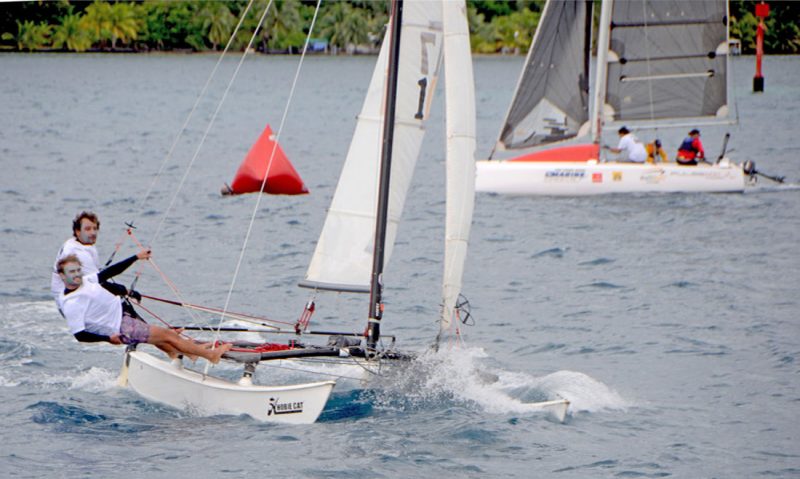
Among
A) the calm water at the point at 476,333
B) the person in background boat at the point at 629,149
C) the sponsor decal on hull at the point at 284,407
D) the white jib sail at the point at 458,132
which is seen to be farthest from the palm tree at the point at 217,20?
the sponsor decal on hull at the point at 284,407

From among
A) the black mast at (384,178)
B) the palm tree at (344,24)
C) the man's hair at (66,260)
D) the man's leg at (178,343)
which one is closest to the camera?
the man's hair at (66,260)

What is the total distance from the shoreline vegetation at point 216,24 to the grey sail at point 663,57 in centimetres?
9919

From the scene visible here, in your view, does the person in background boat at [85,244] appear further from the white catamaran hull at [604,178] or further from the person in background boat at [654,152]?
the person in background boat at [654,152]

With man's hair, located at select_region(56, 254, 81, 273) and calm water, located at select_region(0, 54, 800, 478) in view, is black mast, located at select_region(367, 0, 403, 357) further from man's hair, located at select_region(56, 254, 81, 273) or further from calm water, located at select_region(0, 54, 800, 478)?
man's hair, located at select_region(56, 254, 81, 273)

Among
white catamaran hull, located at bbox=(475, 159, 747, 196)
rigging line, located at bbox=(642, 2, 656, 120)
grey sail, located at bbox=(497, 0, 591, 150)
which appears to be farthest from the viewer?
rigging line, located at bbox=(642, 2, 656, 120)

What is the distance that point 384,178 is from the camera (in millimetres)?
14445

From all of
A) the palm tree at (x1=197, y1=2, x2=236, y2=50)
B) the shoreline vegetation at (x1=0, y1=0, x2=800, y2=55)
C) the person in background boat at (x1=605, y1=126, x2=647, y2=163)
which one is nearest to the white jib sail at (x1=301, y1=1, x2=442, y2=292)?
the person in background boat at (x1=605, y1=126, x2=647, y2=163)

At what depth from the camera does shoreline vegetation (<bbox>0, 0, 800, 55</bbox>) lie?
132 m

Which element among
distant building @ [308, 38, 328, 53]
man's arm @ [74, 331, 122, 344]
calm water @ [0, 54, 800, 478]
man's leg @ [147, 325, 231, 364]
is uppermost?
distant building @ [308, 38, 328, 53]

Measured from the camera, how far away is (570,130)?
3197cm

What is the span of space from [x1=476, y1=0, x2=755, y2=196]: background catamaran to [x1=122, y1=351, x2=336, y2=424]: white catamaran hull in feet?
60.3

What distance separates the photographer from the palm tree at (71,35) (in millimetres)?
134000

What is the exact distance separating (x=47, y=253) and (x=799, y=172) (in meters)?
23.5

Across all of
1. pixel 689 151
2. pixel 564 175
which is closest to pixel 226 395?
pixel 564 175
